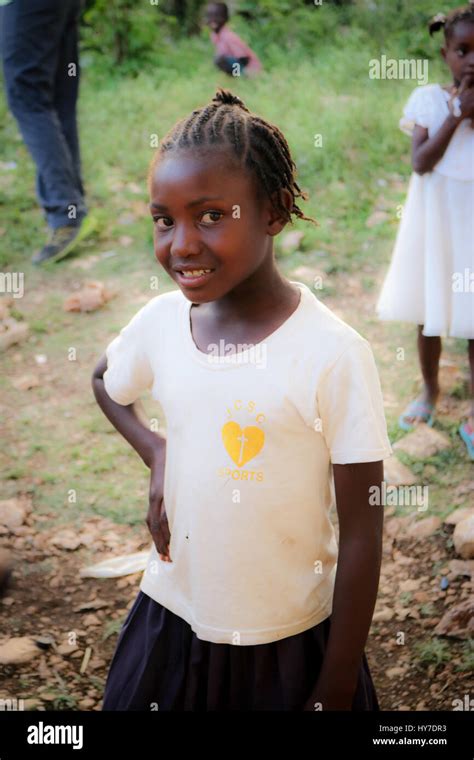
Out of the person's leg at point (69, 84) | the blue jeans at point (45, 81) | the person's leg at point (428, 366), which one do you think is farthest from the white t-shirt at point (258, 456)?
the person's leg at point (69, 84)

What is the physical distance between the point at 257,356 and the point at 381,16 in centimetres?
611

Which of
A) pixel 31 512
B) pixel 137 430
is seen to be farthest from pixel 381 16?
pixel 137 430

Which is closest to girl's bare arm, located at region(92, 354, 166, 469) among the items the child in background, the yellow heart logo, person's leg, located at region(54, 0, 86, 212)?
the yellow heart logo

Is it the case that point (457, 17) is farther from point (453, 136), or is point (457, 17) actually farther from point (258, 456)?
point (258, 456)

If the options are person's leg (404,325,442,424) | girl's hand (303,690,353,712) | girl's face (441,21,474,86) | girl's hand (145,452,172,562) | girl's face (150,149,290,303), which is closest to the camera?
girl's face (150,149,290,303)

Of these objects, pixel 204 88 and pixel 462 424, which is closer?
pixel 462 424

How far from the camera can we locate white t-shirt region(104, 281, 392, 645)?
1425mm

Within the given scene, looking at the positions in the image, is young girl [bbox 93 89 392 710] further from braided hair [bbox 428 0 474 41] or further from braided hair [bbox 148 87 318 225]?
braided hair [bbox 428 0 474 41]

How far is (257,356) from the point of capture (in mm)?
1467

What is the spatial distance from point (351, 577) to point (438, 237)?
194 cm

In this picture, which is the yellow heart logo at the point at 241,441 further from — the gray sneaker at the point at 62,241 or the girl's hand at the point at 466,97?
the gray sneaker at the point at 62,241

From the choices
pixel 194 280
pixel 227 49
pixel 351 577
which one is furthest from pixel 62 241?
pixel 351 577

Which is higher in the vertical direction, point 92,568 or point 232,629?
point 232,629

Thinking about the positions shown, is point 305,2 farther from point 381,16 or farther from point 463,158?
point 463,158
